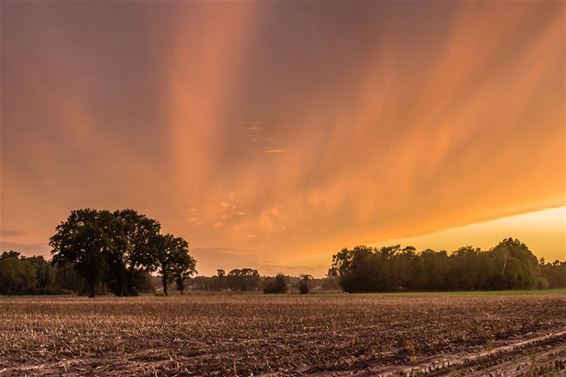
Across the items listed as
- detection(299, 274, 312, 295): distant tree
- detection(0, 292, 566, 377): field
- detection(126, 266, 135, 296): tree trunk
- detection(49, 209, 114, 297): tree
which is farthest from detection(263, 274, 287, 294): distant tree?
detection(0, 292, 566, 377): field

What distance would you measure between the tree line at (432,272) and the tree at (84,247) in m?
71.5

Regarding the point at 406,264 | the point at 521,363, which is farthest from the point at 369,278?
the point at 521,363

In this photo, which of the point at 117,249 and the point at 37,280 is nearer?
the point at 117,249

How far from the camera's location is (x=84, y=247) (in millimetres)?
94938

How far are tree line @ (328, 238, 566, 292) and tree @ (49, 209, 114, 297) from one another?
235ft

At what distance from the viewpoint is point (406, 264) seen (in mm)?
156625

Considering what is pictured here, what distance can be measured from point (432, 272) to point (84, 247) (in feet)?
307

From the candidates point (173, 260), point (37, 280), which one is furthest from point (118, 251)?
point (37, 280)

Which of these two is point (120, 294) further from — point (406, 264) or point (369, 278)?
point (406, 264)

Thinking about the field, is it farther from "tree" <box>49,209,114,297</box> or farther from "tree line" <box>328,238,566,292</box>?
"tree line" <box>328,238,566,292</box>

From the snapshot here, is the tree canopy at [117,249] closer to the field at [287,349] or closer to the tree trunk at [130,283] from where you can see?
the tree trunk at [130,283]

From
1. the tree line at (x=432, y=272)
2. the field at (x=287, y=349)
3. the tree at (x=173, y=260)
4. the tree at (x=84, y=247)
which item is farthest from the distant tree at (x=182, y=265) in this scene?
the field at (x=287, y=349)

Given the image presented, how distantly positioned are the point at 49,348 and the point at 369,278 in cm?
13205

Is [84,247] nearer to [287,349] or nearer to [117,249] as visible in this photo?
[117,249]
